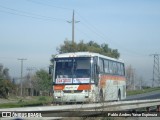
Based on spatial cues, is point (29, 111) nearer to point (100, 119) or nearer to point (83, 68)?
point (100, 119)

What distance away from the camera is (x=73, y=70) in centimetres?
2808

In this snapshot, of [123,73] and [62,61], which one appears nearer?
[62,61]

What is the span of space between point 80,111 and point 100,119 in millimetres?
1198

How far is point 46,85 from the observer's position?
262ft


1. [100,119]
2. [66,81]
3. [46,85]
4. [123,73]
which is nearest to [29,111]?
[100,119]

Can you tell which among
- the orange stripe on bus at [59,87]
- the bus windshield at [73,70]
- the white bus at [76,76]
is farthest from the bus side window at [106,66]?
the orange stripe on bus at [59,87]

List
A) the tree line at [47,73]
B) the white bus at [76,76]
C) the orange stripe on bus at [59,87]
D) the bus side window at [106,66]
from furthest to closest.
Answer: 1. the tree line at [47,73]
2. the bus side window at [106,66]
3. the orange stripe on bus at [59,87]
4. the white bus at [76,76]

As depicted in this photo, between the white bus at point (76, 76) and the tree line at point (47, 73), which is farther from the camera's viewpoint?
the tree line at point (47, 73)

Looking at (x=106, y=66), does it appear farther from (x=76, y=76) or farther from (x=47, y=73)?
(x=47, y=73)

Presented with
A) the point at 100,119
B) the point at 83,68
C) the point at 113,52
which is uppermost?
the point at 113,52

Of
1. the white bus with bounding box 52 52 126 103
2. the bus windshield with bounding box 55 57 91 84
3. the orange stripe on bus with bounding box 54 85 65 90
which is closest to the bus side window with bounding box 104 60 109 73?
the white bus with bounding box 52 52 126 103

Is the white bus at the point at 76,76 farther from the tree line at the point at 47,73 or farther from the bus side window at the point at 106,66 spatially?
the tree line at the point at 47,73

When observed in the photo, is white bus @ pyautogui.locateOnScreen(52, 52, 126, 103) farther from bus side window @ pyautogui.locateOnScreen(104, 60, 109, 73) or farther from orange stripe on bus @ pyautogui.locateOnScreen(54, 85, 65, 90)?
bus side window @ pyautogui.locateOnScreen(104, 60, 109, 73)

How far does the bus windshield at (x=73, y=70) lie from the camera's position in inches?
1104
